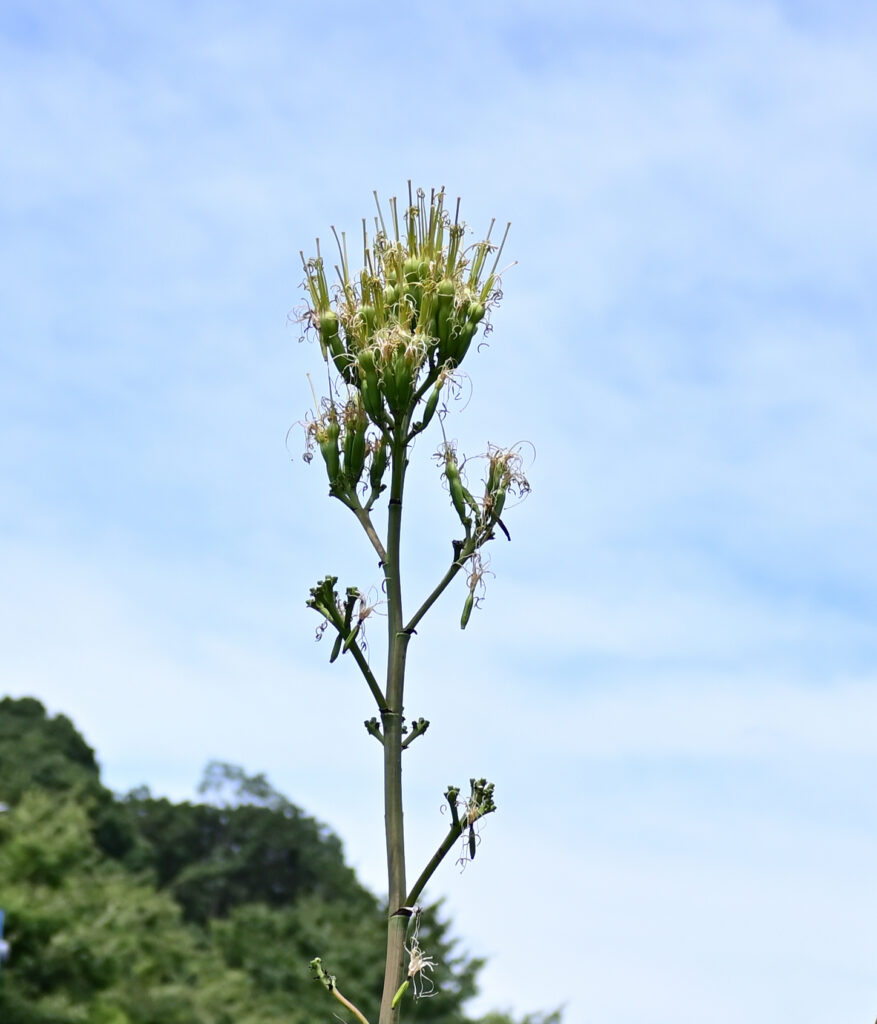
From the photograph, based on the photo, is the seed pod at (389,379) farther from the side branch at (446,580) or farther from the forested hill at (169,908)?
the forested hill at (169,908)

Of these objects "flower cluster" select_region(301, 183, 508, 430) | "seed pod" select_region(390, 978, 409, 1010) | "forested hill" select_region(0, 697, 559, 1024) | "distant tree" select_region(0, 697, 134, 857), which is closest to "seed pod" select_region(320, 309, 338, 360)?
"flower cluster" select_region(301, 183, 508, 430)

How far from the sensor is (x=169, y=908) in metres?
46.2

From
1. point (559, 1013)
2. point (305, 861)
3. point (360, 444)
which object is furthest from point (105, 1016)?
point (305, 861)

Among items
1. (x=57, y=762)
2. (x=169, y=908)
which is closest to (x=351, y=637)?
(x=169, y=908)

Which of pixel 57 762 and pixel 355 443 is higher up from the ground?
pixel 57 762

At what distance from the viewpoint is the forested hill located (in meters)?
30.7

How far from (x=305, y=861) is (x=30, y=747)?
46.2ft

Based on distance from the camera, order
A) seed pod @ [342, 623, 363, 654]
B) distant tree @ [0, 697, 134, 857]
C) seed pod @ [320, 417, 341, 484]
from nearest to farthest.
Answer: seed pod @ [342, 623, 363, 654] < seed pod @ [320, 417, 341, 484] < distant tree @ [0, 697, 134, 857]

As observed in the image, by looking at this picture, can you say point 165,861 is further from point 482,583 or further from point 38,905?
point 482,583

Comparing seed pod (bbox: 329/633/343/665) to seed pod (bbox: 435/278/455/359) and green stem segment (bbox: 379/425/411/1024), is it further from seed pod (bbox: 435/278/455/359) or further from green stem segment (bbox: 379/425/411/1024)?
seed pod (bbox: 435/278/455/359)

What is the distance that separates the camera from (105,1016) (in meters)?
31.0

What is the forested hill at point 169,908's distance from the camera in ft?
101

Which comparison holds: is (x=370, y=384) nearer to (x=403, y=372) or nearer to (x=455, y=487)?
(x=403, y=372)

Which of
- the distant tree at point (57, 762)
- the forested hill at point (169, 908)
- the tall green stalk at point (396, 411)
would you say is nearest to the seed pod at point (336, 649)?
the tall green stalk at point (396, 411)
